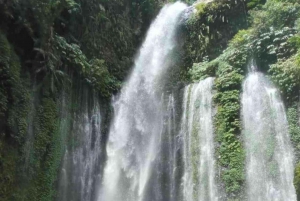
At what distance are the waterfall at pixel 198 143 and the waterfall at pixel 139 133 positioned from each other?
1.01 m

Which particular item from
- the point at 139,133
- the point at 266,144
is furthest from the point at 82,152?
the point at 266,144

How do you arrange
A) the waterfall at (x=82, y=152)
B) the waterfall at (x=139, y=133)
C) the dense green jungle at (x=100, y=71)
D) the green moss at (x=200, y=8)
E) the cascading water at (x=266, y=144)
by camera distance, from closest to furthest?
the dense green jungle at (x=100, y=71) < the cascading water at (x=266, y=144) < the waterfall at (x=82, y=152) < the waterfall at (x=139, y=133) < the green moss at (x=200, y=8)

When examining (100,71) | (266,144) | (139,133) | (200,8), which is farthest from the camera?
(200,8)

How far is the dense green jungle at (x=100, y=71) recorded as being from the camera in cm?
848

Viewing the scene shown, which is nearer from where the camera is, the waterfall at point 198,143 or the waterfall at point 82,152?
the waterfall at point 82,152

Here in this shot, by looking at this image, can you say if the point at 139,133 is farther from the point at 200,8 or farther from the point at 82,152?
the point at 200,8

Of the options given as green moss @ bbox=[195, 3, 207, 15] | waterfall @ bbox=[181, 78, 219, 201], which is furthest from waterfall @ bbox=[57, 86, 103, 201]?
green moss @ bbox=[195, 3, 207, 15]

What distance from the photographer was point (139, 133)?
1289 centimetres

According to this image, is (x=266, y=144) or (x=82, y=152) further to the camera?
(x=82, y=152)

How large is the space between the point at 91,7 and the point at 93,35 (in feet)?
3.49

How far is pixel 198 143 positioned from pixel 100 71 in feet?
14.3

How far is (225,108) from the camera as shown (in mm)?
11641

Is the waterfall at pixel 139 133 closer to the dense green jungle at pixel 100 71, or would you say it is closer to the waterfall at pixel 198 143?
the dense green jungle at pixel 100 71

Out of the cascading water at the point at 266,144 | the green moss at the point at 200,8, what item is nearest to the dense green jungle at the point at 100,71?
the green moss at the point at 200,8
